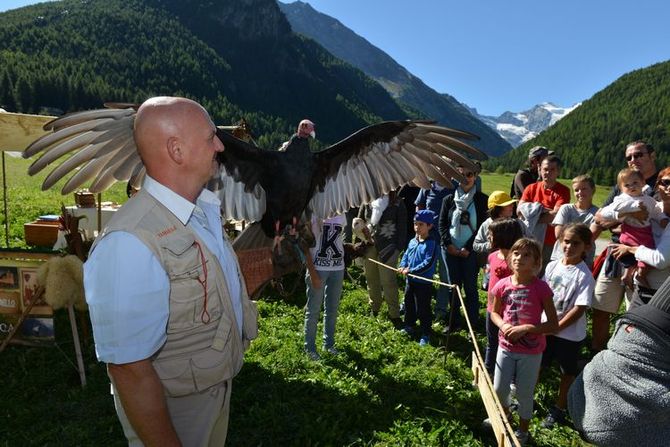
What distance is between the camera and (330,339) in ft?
17.4

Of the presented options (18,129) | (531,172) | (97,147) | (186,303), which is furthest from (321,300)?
(18,129)

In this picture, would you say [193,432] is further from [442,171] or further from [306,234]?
[442,171]

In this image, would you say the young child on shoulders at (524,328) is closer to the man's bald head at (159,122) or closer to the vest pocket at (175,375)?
the vest pocket at (175,375)

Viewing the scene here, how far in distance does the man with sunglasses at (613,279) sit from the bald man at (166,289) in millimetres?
4536

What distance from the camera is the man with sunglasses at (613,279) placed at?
4838 mm

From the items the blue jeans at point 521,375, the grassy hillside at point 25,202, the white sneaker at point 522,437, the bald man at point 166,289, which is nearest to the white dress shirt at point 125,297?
the bald man at point 166,289

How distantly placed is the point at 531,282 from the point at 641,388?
6.71 ft

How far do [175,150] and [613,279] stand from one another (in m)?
5.16

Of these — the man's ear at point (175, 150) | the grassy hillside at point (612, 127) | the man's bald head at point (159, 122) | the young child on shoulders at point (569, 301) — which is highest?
the grassy hillside at point (612, 127)

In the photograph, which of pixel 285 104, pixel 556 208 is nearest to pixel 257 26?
pixel 285 104

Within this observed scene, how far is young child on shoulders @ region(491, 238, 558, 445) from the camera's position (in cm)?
351

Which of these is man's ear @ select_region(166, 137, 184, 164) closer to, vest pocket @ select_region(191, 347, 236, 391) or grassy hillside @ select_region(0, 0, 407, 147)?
vest pocket @ select_region(191, 347, 236, 391)

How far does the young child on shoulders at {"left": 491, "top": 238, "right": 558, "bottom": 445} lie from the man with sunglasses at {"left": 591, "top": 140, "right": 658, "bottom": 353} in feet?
5.44

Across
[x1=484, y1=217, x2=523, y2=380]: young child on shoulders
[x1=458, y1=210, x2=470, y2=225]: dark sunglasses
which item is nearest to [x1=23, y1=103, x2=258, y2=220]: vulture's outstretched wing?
[x1=484, y1=217, x2=523, y2=380]: young child on shoulders
